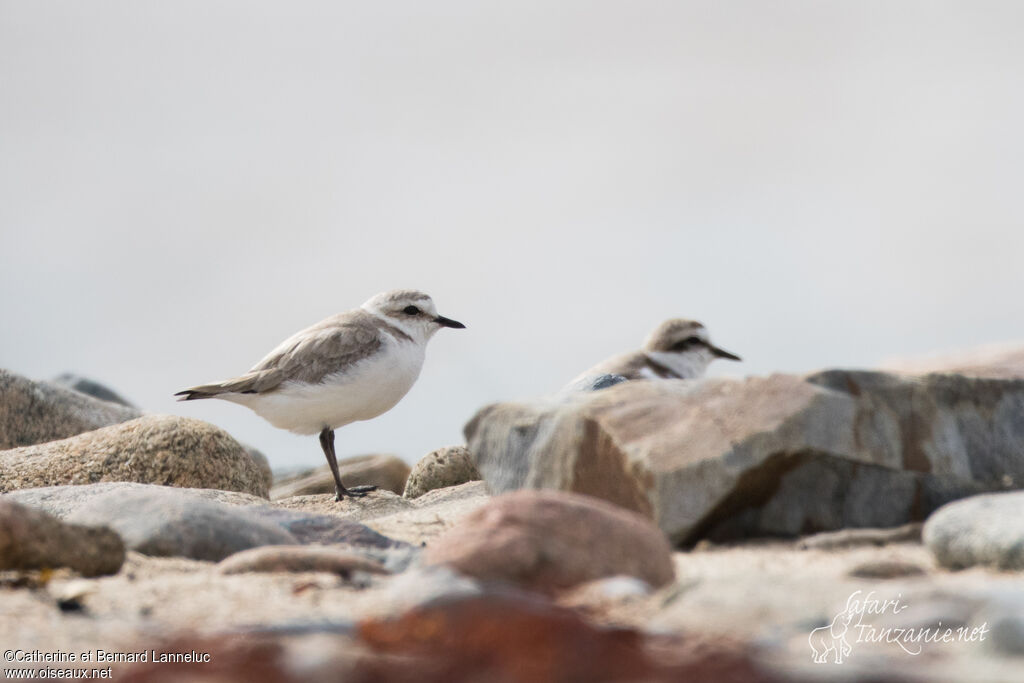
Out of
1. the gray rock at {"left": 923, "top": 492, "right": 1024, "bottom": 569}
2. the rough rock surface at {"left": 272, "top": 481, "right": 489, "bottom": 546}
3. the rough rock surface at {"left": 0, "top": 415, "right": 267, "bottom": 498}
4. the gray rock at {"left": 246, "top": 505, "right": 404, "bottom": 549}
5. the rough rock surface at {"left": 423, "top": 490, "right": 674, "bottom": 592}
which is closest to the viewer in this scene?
the rough rock surface at {"left": 423, "top": 490, "right": 674, "bottom": 592}

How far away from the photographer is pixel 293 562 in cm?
488

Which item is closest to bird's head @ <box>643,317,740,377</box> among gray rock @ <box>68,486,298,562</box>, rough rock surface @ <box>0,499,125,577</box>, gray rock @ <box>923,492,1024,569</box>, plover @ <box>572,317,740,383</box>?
plover @ <box>572,317,740,383</box>

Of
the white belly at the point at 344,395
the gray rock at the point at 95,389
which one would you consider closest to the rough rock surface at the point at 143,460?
the white belly at the point at 344,395

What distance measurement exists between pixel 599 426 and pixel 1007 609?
9.39 ft

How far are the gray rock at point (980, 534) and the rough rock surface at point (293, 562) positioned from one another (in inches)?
103

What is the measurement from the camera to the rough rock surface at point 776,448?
18.4 feet

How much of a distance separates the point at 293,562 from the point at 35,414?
9.90 metres

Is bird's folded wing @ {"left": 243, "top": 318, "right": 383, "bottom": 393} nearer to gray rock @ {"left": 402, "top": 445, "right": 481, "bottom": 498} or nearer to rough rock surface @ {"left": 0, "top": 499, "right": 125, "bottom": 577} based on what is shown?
gray rock @ {"left": 402, "top": 445, "right": 481, "bottom": 498}

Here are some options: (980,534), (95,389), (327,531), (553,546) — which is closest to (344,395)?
(327,531)

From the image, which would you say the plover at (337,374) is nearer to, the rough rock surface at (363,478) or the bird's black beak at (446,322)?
the bird's black beak at (446,322)

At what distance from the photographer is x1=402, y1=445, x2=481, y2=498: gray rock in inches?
428

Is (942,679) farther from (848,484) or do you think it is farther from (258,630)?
(848,484)

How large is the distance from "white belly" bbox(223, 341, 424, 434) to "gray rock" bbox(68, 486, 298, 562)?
3446 mm

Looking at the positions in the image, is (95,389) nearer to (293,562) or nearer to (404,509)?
(404,509)
